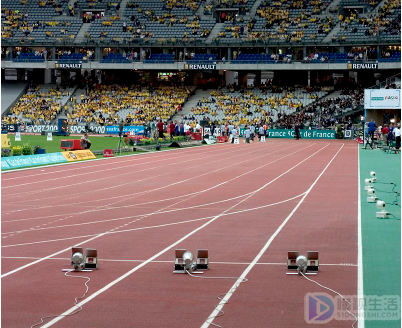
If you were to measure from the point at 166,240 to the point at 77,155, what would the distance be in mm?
22451

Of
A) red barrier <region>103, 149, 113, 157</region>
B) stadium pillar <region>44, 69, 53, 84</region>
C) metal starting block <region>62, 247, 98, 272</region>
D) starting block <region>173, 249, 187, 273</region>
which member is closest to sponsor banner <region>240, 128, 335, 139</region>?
stadium pillar <region>44, 69, 53, 84</region>

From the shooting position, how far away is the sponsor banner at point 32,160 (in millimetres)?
28719

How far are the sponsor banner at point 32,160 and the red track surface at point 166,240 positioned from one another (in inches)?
70.0

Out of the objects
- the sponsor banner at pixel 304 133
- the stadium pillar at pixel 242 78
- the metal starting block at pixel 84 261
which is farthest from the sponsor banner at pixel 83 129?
the metal starting block at pixel 84 261

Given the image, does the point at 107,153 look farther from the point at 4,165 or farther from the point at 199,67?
the point at 199,67

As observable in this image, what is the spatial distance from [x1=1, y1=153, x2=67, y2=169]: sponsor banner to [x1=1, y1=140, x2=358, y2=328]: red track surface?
1.78 metres

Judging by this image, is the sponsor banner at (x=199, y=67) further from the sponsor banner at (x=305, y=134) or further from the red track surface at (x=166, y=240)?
the red track surface at (x=166, y=240)

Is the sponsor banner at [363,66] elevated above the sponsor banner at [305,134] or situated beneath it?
elevated above

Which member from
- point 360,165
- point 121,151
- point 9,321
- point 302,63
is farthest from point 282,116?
point 9,321

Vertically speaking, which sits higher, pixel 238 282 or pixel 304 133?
pixel 304 133

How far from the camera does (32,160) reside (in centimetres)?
3042

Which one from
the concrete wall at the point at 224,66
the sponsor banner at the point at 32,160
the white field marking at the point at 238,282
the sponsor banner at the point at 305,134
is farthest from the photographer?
the concrete wall at the point at 224,66

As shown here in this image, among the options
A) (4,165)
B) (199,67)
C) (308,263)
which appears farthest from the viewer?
(199,67)

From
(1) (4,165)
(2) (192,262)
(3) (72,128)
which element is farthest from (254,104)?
(2) (192,262)
